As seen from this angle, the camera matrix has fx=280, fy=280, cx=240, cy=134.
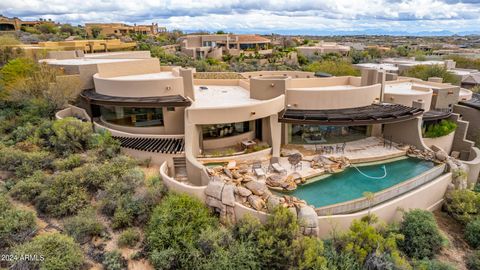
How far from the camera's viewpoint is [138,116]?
22.0 metres

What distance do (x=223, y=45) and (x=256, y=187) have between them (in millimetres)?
66167

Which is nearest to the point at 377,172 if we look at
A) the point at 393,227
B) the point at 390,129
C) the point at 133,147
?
the point at 393,227

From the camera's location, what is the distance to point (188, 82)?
2159cm

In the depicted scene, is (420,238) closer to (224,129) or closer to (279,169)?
(279,169)

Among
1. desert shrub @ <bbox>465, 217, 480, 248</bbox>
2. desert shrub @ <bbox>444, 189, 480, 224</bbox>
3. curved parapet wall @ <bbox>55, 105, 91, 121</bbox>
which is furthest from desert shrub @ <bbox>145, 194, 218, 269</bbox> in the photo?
curved parapet wall @ <bbox>55, 105, 91, 121</bbox>

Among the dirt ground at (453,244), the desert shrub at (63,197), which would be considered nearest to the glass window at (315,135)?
the dirt ground at (453,244)

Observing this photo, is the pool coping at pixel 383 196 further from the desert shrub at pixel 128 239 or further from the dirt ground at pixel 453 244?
the desert shrub at pixel 128 239

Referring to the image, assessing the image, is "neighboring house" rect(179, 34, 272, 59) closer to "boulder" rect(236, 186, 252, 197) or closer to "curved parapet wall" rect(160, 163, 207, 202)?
"curved parapet wall" rect(160, 163, 207, 202)

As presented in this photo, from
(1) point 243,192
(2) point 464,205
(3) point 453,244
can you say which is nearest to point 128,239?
(1) point 243,192

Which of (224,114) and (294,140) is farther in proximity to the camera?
(294,140)

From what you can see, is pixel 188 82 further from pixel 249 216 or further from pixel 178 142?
pixel 249 216

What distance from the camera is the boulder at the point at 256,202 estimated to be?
545 inches

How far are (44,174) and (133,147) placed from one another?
17.5ft

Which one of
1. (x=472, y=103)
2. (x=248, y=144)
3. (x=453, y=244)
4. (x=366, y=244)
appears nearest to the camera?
(x=366, y=244)
